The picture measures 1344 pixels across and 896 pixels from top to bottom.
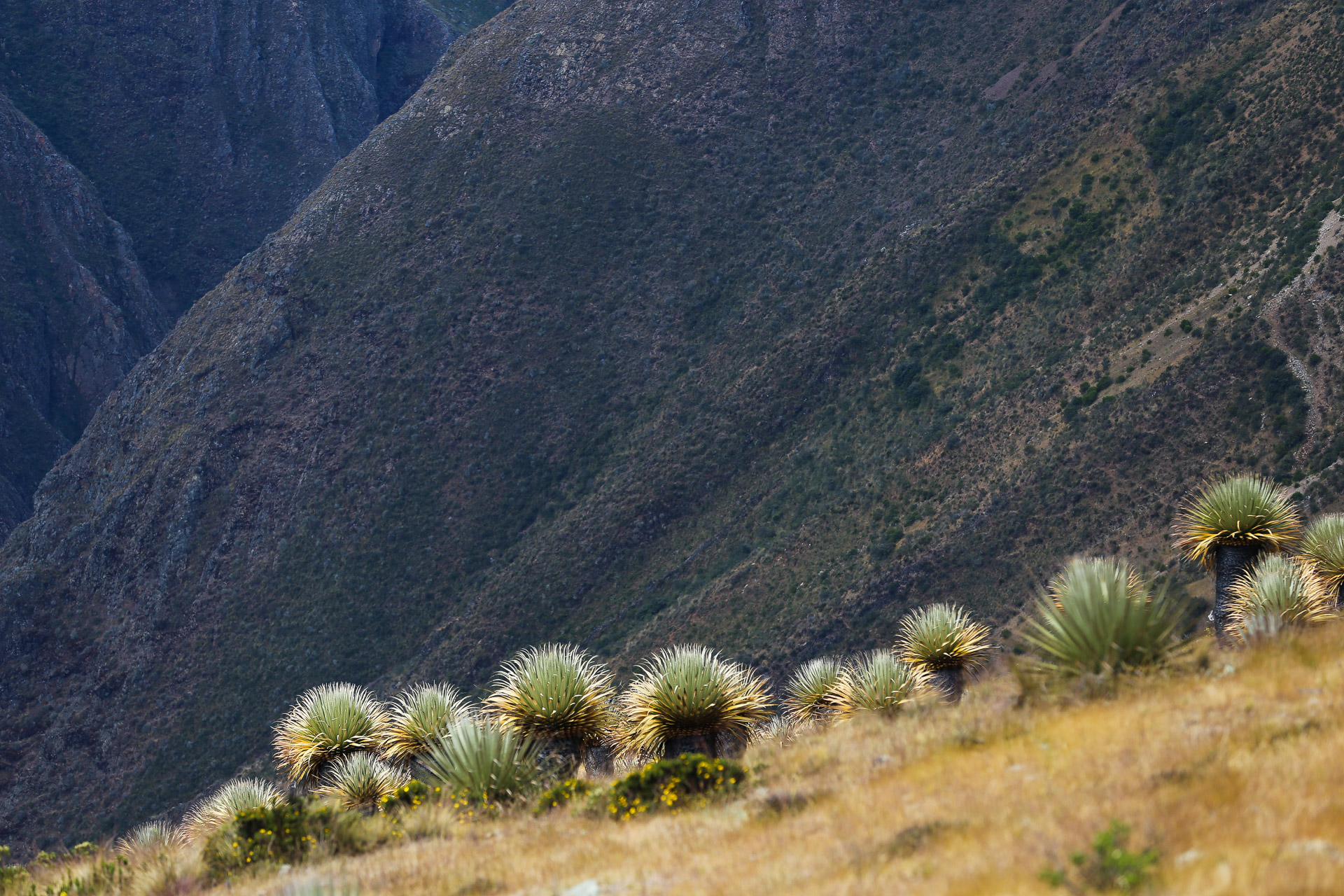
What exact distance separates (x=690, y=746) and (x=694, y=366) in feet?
156

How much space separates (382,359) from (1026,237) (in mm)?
41088

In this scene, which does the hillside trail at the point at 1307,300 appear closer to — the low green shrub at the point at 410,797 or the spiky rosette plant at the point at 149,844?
the low green shrub at the point at 410,797

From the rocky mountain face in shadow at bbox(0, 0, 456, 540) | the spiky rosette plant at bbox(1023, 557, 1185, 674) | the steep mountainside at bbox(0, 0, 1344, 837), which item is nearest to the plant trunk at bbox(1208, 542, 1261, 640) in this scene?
the spiky rosette plant at bbox(1023, 557, 1185, 674)

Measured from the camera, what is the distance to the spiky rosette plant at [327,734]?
14359 millimetres

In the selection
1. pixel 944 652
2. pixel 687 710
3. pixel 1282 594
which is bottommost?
pixel 1282 594

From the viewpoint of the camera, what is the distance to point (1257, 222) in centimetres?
4009

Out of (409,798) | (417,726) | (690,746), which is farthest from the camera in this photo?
(417,726)

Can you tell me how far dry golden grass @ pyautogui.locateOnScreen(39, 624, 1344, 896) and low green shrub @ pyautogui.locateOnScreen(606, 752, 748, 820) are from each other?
30 cm

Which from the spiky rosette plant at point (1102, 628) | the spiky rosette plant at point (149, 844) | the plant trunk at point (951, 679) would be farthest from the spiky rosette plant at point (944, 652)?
the spiky rosette plant at point (149, 844)

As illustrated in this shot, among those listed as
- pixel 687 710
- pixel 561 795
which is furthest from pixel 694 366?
pixel 561 795

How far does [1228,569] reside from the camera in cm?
1650

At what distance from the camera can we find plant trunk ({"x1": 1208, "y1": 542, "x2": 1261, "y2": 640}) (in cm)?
1612

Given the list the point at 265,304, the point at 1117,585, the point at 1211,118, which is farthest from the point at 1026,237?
the point at 265,304

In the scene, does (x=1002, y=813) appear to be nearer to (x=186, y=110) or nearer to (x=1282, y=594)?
(x=1282, y=594)
